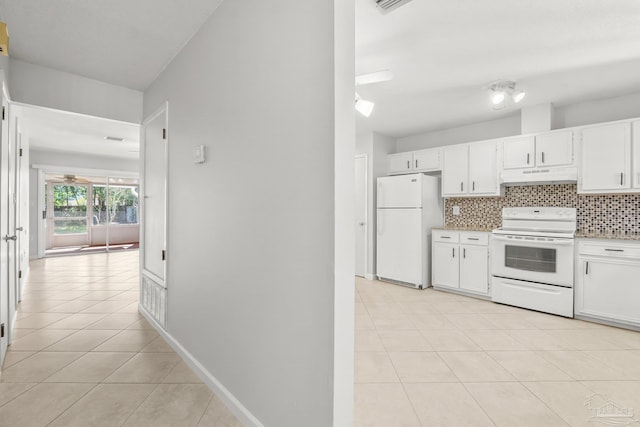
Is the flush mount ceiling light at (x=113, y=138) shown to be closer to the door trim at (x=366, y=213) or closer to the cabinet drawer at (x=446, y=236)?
the door trim at (x=366, y=213)

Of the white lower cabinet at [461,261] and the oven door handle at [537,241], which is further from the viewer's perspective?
the white lower cabinet at [461,261]

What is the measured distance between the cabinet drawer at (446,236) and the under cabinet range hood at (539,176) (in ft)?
3.11

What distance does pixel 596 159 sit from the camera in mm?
3344

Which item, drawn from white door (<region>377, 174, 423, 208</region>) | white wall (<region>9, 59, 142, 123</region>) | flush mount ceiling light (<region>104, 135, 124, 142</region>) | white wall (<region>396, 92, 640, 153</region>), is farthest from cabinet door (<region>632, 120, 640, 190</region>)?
flush mount ceiling light (<region>104, 135, 124, 142</region>)

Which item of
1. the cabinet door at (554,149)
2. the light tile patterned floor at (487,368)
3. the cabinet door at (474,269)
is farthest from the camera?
the cabinet door at (474,269)

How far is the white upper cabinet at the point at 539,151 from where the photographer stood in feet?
11.6

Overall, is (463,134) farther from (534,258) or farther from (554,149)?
(534,258)

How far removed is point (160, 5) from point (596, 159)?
4.47m

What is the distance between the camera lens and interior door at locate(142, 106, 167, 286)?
2791 mm

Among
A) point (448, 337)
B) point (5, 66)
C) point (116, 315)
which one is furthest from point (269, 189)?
point (116, 315)

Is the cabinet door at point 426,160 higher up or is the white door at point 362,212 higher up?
the cabinet door at point 426,160

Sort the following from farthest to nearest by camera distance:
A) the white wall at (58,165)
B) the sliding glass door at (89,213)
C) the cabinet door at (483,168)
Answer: the sliding glass door at (89,213)
the white wall at (58,165)
the cabinet door at (483,168)

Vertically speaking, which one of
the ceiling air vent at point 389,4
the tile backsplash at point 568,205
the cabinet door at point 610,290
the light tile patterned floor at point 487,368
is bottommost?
the light tile patterned floor at point 487,368

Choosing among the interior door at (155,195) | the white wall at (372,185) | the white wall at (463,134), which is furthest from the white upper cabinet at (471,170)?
the interior door at (155,195)
